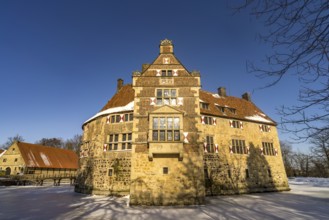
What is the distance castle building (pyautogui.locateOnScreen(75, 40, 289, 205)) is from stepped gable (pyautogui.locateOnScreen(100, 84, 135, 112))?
15 centimetres

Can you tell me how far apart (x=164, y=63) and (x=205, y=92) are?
34.1ft

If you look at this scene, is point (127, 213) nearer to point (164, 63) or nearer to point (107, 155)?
point (107, 155)

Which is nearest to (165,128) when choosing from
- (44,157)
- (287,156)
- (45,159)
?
(45,159)

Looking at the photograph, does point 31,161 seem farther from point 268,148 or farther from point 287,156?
point 287,156

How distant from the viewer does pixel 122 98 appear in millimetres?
22562

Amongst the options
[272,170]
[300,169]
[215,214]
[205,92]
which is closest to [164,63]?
[205,92]

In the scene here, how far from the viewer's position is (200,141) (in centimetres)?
1469

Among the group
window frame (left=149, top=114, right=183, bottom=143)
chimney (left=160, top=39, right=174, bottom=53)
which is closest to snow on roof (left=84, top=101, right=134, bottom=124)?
window frame (left=149, top=114, right=183, bottom=143)

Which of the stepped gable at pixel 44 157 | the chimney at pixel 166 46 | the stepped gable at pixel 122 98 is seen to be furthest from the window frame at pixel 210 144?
the stepped gable at pixel 44 157

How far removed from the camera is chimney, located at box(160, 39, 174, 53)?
58.4ft

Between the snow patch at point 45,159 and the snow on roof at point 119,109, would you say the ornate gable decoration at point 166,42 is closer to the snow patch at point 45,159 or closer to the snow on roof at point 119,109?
the snow on roof at point 119,109

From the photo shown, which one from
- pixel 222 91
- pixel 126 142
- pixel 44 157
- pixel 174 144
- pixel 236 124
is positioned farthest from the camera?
pixel 44 157

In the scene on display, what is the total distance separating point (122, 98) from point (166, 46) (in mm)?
8243

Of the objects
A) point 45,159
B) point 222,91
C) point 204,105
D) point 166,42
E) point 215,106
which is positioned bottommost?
point 45,159
